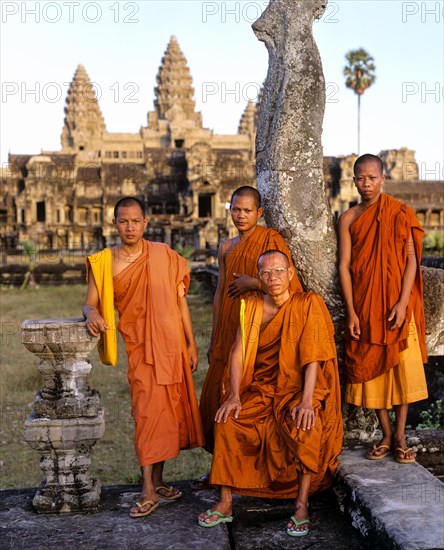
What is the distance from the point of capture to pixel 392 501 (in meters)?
2.91

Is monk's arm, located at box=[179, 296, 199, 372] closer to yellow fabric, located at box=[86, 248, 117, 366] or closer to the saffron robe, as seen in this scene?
the saffron robe

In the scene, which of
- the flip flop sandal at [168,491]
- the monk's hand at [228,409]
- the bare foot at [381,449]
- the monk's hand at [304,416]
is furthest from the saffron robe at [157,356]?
the bare foot at [381,449]

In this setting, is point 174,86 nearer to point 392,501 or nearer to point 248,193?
point 248,193

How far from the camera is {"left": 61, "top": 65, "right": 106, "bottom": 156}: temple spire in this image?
167 ft

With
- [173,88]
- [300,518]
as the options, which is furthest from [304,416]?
[173,88]

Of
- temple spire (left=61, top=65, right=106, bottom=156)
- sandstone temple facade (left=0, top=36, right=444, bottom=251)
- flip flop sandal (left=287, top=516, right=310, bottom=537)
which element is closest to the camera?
flip flop sandal (left=287, top=516, right=310, bottom=537)

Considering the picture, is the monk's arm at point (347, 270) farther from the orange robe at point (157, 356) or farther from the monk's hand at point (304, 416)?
the orange robe at point (157, 356)

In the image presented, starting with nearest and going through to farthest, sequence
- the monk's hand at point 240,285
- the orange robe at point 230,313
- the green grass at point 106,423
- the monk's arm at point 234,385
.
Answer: the monk's arm at point 234,385
the monk's hand at point 240,285
the orange robe at point 230,313
the green grass at point 106,423

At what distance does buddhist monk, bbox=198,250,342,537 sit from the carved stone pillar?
0.70 metres

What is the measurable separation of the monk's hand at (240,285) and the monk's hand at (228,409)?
0.66 metres

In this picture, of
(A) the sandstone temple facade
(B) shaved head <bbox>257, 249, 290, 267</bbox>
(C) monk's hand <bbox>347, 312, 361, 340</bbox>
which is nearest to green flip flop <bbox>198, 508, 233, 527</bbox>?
(C) monk's hand <bbox>347, 312, 361, 340</bbox>

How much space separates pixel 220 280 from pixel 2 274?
17.5 m

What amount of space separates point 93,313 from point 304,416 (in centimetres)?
123

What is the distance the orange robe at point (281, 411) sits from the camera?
10.1 feet
